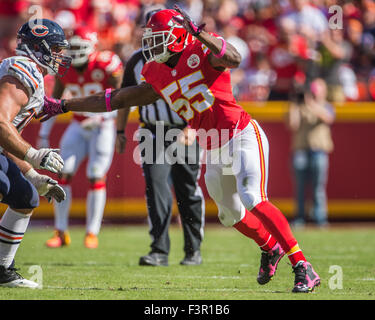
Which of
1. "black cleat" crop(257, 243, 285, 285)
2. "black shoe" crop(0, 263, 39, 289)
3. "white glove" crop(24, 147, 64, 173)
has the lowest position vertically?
"black shoe" crop(0, 263, 39, 289)

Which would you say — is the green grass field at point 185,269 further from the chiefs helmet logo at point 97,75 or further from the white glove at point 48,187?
the chiefs helmet logo at point 97,75

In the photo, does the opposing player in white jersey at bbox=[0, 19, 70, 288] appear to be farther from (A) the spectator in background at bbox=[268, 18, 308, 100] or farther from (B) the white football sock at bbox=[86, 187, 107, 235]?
(A) the spectator in background at bbox=[268, 18, 308, 100]

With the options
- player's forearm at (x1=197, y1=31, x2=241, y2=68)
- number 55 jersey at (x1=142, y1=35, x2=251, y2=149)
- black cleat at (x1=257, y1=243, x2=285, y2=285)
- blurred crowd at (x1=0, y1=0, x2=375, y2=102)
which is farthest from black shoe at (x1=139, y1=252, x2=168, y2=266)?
blurred crowd at (x1=0, y1=0, x2=375, y2=102)

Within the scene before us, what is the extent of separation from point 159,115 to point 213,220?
3.87 metres

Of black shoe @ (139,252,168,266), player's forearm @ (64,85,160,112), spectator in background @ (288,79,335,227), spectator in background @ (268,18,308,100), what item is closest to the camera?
player's forearm @ (64,85,160,112)

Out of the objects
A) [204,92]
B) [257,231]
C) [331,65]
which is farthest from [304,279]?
[331,65]

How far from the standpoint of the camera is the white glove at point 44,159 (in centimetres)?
430

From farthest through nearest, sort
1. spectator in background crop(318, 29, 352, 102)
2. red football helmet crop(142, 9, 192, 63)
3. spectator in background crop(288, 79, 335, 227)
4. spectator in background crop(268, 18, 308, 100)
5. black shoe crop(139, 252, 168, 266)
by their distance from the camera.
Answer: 1. spectator in background crop(268, 18, 308, 100)
2. spectator in background crop(318, 29, 352, 102)
3. spectator in background crop(288, 79, 335, 227)
4. black shoe crop(139, 252, 168, 266)
5. red football helmet crop(142, 9, 192, 63)

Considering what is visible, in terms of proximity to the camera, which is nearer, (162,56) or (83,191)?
(162,56)

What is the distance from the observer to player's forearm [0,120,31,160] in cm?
427

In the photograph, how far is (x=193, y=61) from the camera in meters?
4.74
